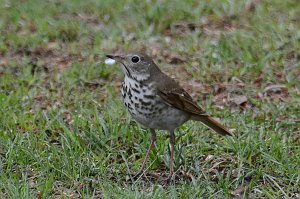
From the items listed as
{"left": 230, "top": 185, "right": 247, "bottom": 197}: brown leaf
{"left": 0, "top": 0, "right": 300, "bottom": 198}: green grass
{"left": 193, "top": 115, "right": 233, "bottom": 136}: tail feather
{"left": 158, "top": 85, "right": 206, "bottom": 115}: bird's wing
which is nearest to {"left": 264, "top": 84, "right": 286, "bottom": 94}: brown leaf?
{"left": 0, "top": 0, "right": 300, "bottom": 198}: green grass

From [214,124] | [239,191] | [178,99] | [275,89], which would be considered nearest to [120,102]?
[214,124]

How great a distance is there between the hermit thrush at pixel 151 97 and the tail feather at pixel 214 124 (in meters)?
0.14

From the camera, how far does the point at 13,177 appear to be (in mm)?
5969

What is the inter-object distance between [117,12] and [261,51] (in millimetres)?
2038

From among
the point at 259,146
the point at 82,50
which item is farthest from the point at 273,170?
the point at 82,50

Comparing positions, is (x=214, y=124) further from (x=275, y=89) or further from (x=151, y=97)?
(x=275, y=89)

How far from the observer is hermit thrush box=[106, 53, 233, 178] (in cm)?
577

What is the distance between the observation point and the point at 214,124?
251 inches

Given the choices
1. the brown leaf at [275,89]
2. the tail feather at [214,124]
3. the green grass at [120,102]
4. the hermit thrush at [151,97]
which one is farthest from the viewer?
the brown leaf at [275,89]

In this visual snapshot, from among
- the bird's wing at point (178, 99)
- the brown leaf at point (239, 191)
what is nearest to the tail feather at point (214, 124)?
the bird's wing at point (178, 99)

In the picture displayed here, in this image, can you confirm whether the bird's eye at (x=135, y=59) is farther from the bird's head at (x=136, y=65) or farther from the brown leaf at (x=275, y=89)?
the brown leaf at (x=275, y=89)

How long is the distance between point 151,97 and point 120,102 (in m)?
1.68

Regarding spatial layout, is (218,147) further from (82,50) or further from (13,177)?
(82,50)

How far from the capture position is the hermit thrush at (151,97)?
5.77 m
